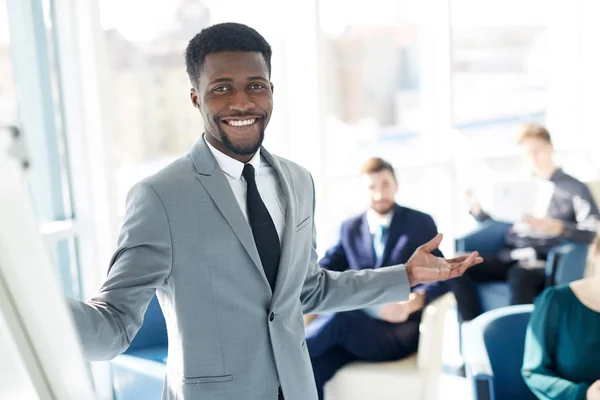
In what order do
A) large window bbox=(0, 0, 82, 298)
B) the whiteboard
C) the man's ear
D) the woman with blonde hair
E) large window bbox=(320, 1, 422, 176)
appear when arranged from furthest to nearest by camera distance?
large window bbox=(320, 1, 422, 176) → large window bbox=(0, 0, 82, 298) → the woman with blonde hair → the man's ear → the whiteboard

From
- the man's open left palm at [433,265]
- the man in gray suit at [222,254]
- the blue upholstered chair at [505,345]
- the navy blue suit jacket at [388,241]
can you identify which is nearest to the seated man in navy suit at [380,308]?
the navy blue suit jacket at [388,241]

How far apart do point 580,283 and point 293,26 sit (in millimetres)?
2334

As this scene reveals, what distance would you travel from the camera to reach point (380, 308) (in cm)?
317

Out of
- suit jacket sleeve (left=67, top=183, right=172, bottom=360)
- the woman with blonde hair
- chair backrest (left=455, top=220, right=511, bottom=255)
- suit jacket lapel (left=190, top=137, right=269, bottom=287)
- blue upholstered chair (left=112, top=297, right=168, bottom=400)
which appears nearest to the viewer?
suit jacket sleeve (left=67, top=183, right=172, bottom=360)

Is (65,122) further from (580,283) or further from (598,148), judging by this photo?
(598,148)

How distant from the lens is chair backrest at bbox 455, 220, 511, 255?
12.6ft

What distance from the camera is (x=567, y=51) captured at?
4711mm

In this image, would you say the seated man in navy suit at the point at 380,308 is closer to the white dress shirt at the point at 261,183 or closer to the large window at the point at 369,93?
the large window at the point at 369,93

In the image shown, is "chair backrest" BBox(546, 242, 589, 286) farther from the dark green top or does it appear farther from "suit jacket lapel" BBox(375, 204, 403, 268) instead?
the dark green top

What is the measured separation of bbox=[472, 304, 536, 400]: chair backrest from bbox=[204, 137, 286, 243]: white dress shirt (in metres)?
1.37

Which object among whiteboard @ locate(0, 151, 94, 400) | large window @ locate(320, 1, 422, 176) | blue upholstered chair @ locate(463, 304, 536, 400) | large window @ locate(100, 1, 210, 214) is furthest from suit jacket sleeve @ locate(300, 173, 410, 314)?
large window @ locate(320, 1, 422, 176)

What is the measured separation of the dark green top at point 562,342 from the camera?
2.31m

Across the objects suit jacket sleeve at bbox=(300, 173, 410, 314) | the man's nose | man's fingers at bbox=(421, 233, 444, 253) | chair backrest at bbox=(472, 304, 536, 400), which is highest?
the man's nose

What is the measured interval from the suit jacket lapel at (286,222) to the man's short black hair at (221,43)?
21 cm
